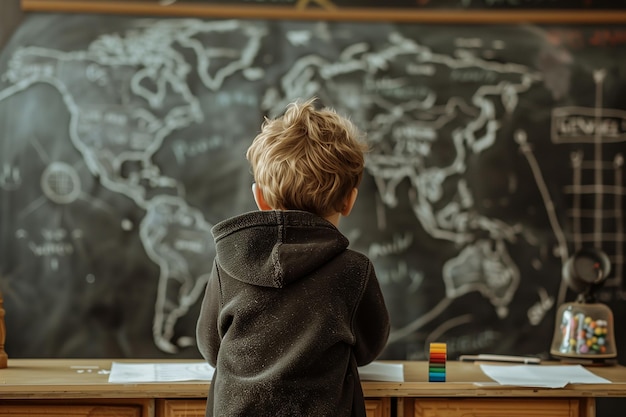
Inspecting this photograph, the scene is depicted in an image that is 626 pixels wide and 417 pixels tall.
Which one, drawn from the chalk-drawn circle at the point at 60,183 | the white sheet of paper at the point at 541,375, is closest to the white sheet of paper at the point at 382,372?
the white sheet of paper at the point at 541,375

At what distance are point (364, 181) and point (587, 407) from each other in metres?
1.25

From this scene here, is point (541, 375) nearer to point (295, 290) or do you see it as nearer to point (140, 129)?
point (295, 290)

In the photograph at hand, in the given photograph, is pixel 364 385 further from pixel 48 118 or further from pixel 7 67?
pixel 7 67

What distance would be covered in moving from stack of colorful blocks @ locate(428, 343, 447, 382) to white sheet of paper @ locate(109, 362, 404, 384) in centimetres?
8

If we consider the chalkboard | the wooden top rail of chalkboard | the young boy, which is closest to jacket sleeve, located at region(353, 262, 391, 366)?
the young boy

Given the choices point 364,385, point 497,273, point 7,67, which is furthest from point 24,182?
point 497,273

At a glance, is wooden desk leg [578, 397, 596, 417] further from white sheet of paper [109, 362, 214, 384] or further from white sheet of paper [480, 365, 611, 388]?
white sheet of paper [109, 362, 214, 384]

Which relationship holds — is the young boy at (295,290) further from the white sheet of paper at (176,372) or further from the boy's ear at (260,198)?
the white sheet of paper at (176,372)

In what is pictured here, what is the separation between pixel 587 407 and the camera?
221cm

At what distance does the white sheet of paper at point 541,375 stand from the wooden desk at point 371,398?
0.08 feet

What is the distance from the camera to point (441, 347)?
2227 millimetres

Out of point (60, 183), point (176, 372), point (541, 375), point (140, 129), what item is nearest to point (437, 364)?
point (541, 375)

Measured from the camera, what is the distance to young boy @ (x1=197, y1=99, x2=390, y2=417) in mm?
1737

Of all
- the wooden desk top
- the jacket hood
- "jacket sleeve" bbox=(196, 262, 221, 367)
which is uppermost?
the jacket hood
